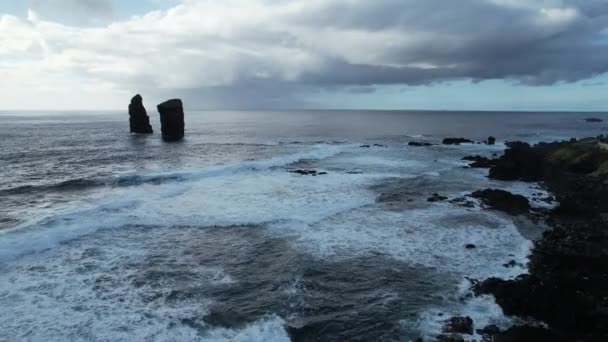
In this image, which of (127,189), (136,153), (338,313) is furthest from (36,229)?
(136,153)

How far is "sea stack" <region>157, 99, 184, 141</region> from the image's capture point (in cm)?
8150

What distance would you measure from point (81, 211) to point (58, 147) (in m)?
45.8

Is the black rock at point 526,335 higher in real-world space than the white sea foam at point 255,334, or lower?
higher

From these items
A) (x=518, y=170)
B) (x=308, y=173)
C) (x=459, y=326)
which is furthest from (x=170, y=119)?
(x=459, y=326)

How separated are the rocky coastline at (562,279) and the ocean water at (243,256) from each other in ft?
2.35

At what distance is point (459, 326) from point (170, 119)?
76115mm

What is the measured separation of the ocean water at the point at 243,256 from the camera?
1384 centimetres

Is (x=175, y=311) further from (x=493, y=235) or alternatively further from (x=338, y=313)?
(x=493, y=235)

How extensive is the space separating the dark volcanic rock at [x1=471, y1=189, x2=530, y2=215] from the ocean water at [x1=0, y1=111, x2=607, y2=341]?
1275mm

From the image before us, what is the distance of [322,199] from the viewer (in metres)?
31.5

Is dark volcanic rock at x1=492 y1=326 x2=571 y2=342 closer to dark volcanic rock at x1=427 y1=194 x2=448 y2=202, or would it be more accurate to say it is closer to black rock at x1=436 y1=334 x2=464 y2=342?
black rock at x1=436 y1=334 x2=464 y2=342

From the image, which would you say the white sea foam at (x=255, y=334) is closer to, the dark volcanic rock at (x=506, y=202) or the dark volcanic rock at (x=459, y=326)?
the dark volcanic rock at (x=459, y=326)

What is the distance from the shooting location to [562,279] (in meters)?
16.4

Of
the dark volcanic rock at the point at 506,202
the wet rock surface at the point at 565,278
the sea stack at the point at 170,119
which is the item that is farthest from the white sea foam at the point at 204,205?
the sea stack at the point at 170,119
